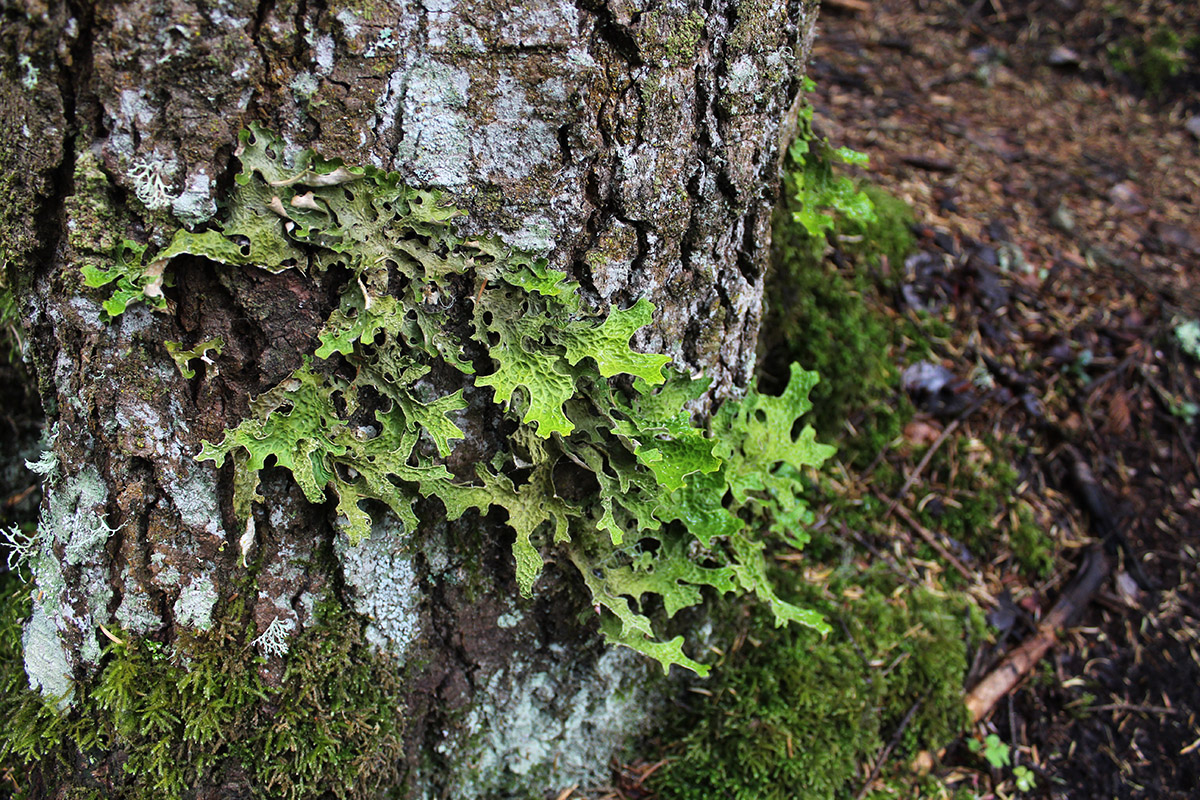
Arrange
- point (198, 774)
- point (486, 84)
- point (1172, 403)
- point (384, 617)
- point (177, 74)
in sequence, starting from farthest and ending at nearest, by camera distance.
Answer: point (1172, 403) → point (384, 617) → point (198, 774) → point (486, 84) → point (177, 74)

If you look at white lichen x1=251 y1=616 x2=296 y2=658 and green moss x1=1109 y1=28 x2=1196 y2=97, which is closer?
white lichen x1=251 y1=616 x2=296 y2=658

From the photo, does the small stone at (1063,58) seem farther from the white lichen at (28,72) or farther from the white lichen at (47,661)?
the white lichen at (47,661)

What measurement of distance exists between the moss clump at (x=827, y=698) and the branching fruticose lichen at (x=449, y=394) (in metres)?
0.58

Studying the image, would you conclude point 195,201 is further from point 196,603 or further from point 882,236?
point 882,236

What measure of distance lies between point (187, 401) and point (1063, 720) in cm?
315

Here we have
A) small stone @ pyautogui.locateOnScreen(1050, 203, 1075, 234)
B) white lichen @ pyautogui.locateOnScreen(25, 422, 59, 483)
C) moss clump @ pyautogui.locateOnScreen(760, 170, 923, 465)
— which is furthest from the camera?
small stone @ pyautogui.locateOnScreen(1050, 203, 1075, 234)

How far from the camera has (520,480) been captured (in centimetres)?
201

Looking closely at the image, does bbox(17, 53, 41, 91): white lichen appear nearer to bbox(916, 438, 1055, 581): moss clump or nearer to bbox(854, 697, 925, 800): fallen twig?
bbox(854, 697, 925, 800): fallen twig

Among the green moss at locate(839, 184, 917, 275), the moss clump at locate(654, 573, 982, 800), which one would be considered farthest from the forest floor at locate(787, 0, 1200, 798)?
the moss clump at locate(654, 573, 982, 800)

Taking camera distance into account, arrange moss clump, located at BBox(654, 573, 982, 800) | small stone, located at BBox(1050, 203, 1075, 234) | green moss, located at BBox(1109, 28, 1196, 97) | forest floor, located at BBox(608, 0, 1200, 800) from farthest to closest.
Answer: green moss, located at BBox(1109, 28, 1196, 97) → small stone, located at BBox(1050, 203, 1075, 234) → forest floor, located at BBox(608, 0, 1200, 800) → moss clump, located at BBox(654, 573, 982, 800)

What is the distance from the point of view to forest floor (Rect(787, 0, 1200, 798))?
113 inches

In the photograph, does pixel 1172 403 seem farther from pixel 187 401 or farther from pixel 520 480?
pixel 187 401

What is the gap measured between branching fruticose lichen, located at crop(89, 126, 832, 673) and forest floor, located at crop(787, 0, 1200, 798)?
1558 mm

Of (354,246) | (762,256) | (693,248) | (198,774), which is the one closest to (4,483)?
(198,774)
